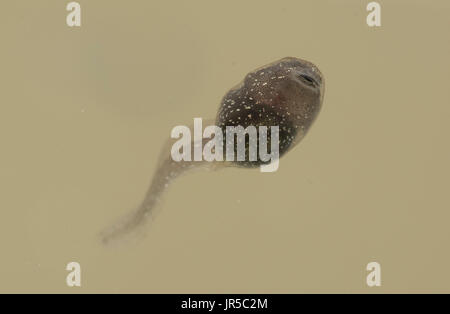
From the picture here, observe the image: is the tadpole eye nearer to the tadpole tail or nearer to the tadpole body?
the tadpole body

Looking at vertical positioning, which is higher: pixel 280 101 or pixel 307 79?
pixel 307 79

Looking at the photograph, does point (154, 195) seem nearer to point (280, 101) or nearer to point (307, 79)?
point (280, 101)

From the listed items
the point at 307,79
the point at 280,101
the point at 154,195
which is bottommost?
the point at 154,195

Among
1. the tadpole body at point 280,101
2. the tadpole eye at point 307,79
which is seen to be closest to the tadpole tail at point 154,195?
the tadpole body at point 280,101

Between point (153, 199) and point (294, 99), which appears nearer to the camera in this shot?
point (294, 99)

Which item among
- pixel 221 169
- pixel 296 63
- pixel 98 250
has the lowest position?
pixel 98 250

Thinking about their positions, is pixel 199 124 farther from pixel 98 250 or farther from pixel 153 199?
pixel 98 250

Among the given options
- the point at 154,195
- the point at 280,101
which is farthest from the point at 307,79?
the point at 154,195

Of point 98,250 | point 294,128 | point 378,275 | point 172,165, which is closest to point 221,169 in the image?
point 172,165

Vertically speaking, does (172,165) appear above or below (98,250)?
above
